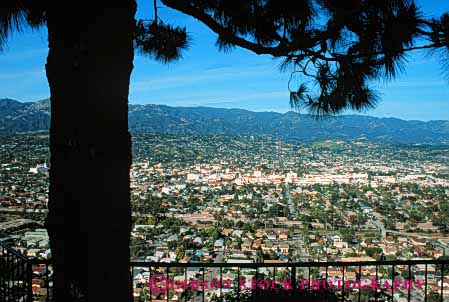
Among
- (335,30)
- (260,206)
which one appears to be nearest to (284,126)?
(260,206)

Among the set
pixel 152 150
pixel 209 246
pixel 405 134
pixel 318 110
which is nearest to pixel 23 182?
pixel 209 246

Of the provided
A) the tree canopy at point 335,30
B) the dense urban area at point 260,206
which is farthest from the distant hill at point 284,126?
the tree canopy at point 335,30

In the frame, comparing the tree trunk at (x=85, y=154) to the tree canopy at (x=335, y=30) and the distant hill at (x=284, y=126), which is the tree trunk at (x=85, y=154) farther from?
the distant hill at (x=284, y=126)

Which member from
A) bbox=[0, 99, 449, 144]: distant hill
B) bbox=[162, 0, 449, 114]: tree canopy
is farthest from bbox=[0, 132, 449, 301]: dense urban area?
bbox=[0, 99, 449, 144]: distant hill

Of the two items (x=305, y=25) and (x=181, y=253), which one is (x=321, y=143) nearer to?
(x=181, y=253)

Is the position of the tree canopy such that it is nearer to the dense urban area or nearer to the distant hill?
the dense urban area

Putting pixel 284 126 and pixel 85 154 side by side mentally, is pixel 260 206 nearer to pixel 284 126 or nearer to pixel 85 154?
pixel 85 154
